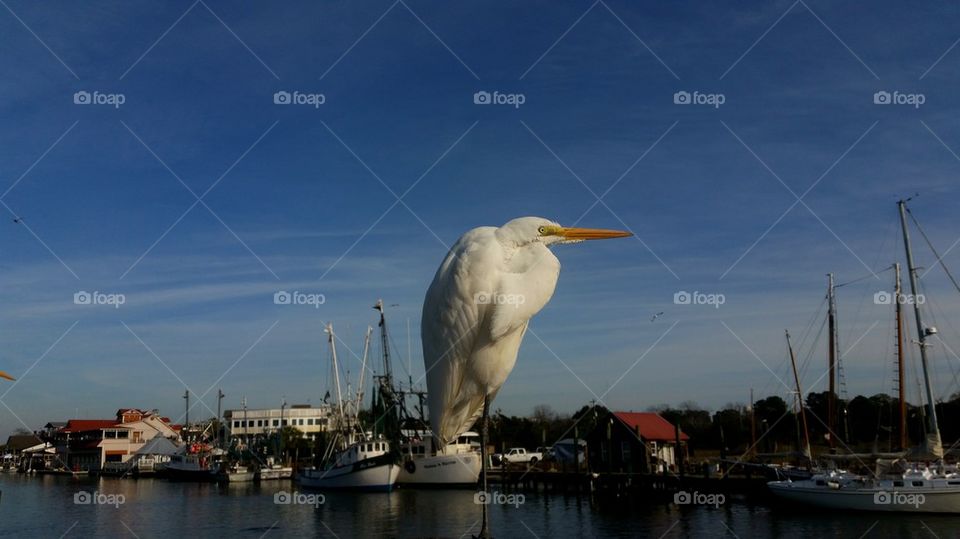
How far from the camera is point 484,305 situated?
788cm

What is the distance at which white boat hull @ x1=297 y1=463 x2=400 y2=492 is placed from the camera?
3597cm

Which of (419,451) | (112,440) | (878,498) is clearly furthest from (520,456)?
(112,440)

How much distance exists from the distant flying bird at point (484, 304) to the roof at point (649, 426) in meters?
24.4

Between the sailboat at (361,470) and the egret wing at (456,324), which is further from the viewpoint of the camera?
the sailboat at (361,470)

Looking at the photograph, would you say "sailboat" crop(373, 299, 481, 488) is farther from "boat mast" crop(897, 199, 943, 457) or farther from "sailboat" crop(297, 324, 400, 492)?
"boat mast" crop(897, 199, 943, 457)

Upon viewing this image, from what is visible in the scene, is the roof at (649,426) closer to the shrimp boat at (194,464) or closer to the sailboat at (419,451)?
the sailboat at (419,451)

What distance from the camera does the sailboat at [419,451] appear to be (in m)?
36.8

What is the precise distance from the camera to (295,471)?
169 ft

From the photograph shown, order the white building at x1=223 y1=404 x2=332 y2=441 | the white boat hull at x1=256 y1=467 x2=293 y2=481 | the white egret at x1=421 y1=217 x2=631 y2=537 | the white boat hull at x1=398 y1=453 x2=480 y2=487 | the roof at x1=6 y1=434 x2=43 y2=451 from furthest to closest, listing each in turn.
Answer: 1. the roof at x1=6 y1=434 x2=43 y2=451
2. the white building at x1=223 y1=404 x2=332 y2=441
3. the white boat hull at x1=256 y1=467 x2=293 y2=481
4. the white boat hull at x1=398 y1=453 x2=480 y2=487
5. the white egret at x1=421 y1=217 x2=631 y2=537

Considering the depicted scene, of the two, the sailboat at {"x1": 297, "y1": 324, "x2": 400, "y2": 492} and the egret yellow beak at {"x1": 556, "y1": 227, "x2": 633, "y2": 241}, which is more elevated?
the egret yellow beak at {"x1": 556, "y1": 227, "x2": 633, "y2": 241}

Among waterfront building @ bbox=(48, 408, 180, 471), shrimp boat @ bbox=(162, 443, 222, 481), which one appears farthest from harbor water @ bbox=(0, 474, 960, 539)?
waterfront building @ bbox=(48, 408, 180, 471)

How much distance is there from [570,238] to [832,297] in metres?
24.6

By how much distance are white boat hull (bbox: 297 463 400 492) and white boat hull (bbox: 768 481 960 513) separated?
62.0 feet

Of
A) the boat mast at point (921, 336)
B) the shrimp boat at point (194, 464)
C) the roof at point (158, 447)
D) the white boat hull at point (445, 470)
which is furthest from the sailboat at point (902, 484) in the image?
the roof at point (158, 447)
